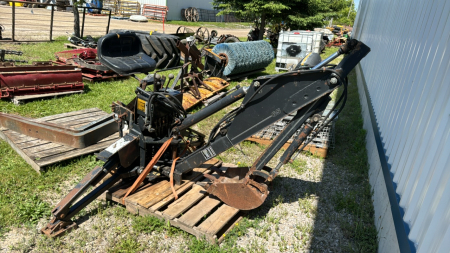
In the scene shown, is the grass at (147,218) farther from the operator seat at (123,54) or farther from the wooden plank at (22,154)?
the operator seat at (123,54)

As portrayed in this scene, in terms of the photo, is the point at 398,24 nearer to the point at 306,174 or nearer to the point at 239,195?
the point at 306,174

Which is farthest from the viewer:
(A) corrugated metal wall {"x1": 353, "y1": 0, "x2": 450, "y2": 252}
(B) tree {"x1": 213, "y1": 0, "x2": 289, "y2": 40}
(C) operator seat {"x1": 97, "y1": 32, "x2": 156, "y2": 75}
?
(B) tree {"x1": 213, "y1": 0, "x2": 289, "y2": 40}

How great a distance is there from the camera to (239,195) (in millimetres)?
3535

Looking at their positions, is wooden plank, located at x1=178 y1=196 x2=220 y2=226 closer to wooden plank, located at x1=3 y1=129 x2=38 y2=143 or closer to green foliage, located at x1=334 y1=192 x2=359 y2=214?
green foliage, located at x1=334 y1=192 x2=359 y2=214

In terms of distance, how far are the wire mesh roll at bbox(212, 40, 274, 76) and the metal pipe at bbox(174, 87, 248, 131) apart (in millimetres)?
5333

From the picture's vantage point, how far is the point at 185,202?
3674 mm

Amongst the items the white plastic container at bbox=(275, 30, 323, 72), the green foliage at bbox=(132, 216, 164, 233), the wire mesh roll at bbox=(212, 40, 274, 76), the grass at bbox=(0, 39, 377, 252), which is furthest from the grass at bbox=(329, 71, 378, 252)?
the white plastic container at bbox=(275, 30, 323, 72)

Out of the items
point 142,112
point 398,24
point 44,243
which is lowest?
point 44,243

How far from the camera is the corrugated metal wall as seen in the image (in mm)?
2148

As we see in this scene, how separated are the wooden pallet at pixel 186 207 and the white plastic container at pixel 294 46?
869 cm

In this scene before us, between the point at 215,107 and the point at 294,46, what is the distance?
29.5 feet

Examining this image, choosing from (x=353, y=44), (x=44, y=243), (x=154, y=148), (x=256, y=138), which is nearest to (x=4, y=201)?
(x=44, y=243)

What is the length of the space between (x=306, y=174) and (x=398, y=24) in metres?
2.66

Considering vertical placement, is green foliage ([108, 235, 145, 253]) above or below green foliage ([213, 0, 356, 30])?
below
